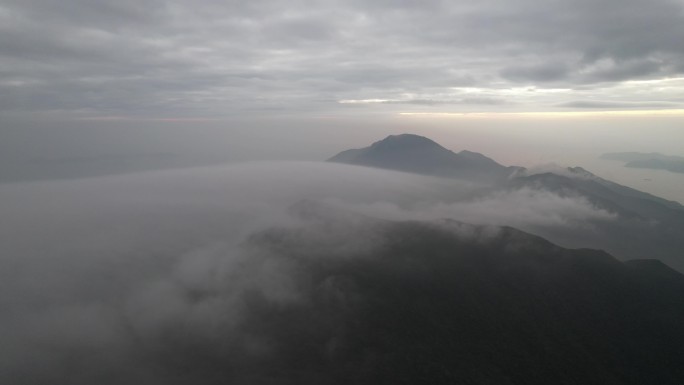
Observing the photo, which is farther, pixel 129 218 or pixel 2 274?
pixel 129 218

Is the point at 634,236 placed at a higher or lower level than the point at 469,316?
lower

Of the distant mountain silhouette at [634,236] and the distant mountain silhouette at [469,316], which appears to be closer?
the distant mountain silhouette at [469,316]

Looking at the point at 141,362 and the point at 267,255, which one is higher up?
the point at 267,255

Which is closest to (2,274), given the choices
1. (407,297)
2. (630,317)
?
(407,297)

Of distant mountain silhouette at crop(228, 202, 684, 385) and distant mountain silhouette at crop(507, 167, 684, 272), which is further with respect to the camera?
distant mountain silhouette at crop(507, 167, 684, 272)

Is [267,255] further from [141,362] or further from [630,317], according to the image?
[630,317]

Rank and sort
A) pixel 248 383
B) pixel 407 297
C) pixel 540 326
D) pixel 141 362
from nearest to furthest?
pixel 248 383 < pixel 141 362 < pixel 540 326 < pixel 407 297

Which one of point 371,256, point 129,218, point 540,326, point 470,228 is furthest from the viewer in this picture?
point 129,218

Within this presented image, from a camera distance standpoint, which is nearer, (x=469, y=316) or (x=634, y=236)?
(x=469, y=316)
